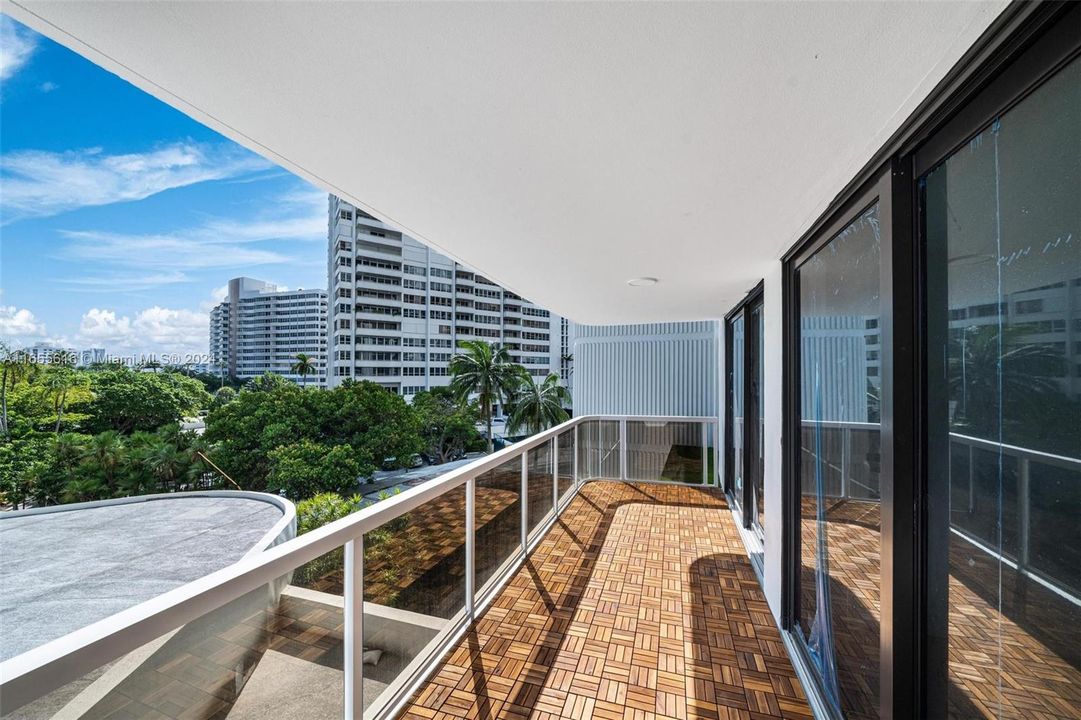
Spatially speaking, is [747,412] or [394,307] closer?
[747,412]

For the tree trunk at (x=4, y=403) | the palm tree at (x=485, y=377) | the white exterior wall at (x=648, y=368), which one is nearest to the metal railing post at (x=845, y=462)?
the white exterior wall at (x=648, y=368)

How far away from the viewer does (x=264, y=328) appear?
219 ft

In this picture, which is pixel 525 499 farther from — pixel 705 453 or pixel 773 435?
pixel 705 453

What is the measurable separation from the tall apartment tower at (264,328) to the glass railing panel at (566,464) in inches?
2570

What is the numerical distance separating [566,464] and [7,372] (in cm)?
2538

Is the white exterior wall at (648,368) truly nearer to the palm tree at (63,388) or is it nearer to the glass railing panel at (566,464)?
the glass railing panel at (566,464)

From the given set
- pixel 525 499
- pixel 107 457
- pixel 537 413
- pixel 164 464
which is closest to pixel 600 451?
pixel 525 499

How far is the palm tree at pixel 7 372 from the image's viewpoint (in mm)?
16906

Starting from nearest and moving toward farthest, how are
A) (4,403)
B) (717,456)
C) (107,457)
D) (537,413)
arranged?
(717,456)
(107,457)
(4,403)
(537,413)

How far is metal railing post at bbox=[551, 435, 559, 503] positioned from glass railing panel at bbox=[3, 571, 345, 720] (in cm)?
288

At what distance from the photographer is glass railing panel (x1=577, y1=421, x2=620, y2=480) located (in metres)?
5.54

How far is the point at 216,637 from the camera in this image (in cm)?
106

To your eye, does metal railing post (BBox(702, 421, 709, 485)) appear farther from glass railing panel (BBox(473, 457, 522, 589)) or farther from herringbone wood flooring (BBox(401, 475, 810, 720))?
glass railing panel (BBox(473, 457, 522, 589))

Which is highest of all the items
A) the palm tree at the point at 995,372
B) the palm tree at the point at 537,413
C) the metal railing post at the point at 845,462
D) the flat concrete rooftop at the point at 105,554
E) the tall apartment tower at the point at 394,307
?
the tall apartment tower at the point at 394,307
